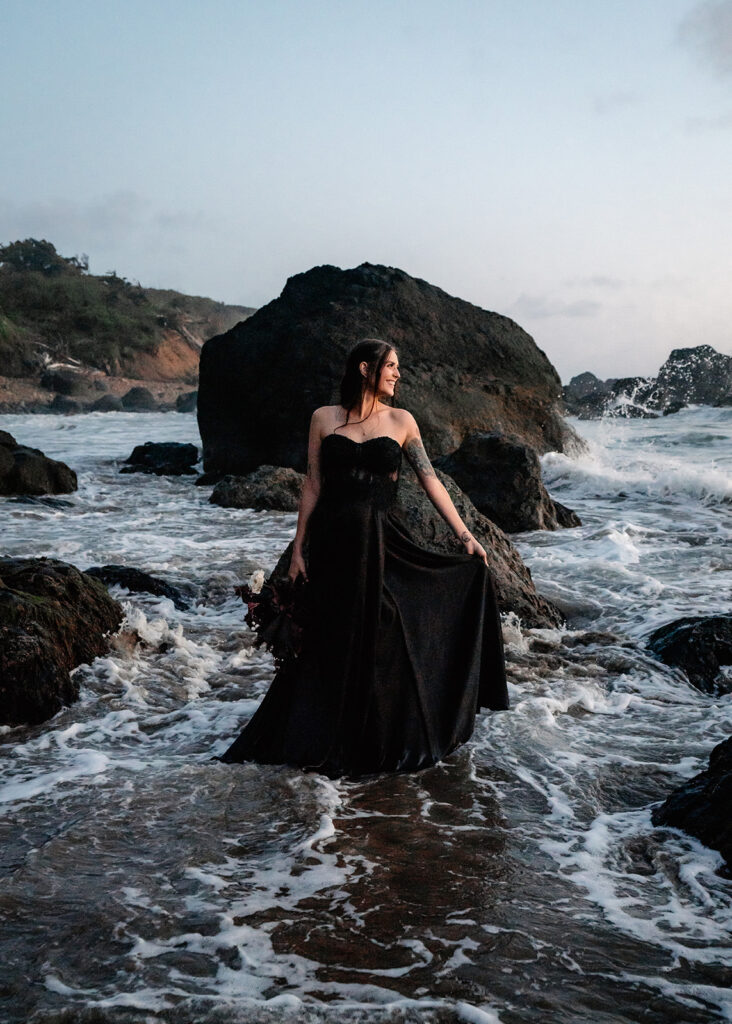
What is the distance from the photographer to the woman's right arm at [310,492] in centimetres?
455

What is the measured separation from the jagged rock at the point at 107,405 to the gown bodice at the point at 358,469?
38.1 meters

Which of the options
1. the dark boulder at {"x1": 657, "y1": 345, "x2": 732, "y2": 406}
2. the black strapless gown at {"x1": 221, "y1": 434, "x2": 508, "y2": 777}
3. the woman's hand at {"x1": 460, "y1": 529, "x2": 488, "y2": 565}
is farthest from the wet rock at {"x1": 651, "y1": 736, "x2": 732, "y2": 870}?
the dark boulder at {"x1": 657, "y1": 345, "x2": 732, "y2": 406}

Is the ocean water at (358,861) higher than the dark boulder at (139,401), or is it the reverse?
the dark boulder at (139,401)

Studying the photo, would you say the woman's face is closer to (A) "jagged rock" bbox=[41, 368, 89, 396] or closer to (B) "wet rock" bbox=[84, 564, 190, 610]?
(B) "wet rock" bbox=[84, 564, 190, 610]

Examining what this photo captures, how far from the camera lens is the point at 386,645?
14.8 ft

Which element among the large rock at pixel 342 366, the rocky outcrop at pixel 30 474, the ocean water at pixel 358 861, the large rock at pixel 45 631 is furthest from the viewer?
the large rock at pixel 342 366

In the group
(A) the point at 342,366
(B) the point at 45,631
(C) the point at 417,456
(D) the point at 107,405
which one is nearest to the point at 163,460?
(A) the point at 342,366

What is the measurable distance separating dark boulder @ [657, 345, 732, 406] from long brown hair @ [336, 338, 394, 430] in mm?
37994

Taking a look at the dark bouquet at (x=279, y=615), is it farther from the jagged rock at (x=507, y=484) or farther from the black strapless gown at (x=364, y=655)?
the jagged rock at (x=507, y=484)

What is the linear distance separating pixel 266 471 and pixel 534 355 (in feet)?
19.9

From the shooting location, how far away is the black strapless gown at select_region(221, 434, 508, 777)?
4.45 metres

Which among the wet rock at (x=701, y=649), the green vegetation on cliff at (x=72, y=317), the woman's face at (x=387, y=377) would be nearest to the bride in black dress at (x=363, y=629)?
the woman's face at (x=387, y=377)

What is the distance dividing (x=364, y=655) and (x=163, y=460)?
15.3 meters

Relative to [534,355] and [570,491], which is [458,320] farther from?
[570,491]
